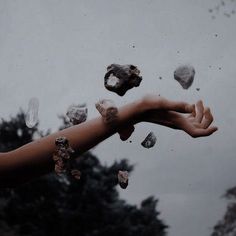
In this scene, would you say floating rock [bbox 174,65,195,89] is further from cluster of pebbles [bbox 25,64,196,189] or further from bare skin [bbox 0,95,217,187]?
bare skin [bbox 0,95,217,187]

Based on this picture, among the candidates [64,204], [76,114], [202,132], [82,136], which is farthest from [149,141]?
[64,204]

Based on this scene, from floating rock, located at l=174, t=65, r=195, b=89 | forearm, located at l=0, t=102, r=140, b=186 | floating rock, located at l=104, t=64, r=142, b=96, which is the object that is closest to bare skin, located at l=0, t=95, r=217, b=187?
forearm, located at l=0, t=102, r=140, b=186

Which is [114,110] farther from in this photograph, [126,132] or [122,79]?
[122,79]

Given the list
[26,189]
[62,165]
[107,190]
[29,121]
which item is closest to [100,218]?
[107,190]

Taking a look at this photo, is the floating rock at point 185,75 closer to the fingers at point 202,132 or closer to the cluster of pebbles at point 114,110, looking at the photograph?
the cluster of pebbles at point 114,110

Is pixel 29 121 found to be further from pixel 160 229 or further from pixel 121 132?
pixel 160 229

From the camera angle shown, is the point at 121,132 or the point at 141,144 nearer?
the point at 121,132
